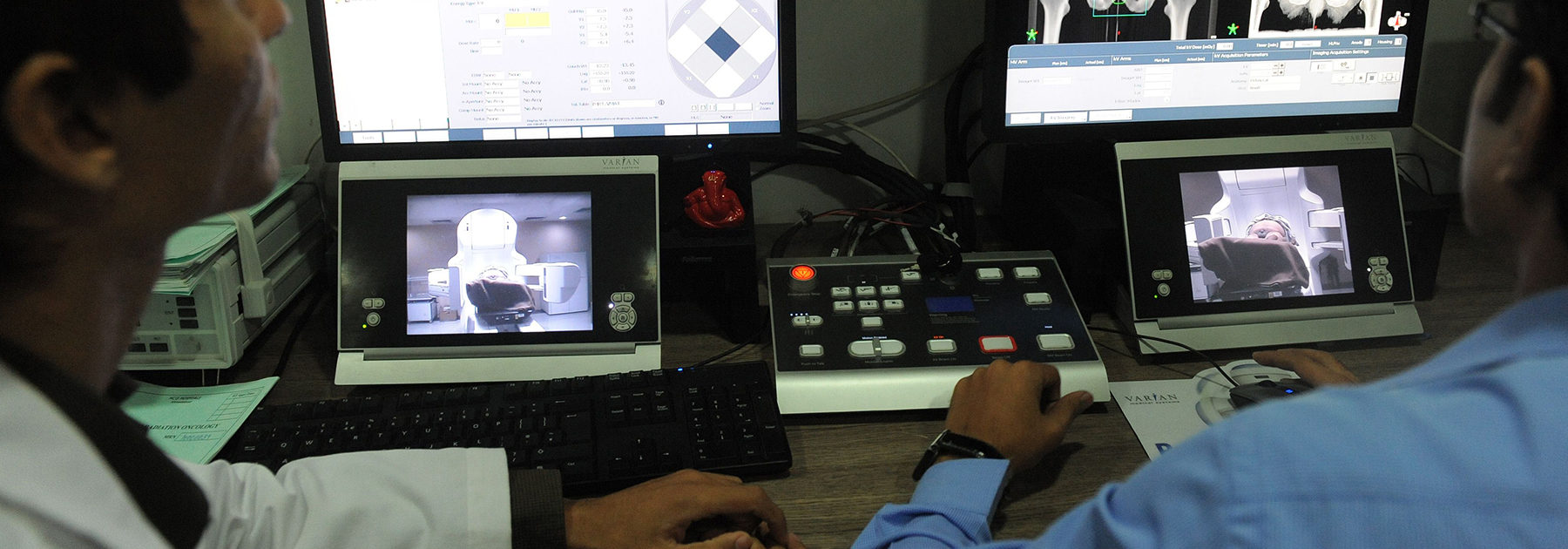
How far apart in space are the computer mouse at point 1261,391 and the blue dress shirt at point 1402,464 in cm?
49

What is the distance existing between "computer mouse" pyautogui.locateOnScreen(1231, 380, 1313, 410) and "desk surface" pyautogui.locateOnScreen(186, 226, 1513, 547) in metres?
0.07

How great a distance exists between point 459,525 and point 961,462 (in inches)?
15.9

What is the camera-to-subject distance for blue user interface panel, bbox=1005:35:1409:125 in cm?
112

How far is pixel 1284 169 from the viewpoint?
3.66 feet

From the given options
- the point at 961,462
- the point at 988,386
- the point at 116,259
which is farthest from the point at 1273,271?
the point at 116,259

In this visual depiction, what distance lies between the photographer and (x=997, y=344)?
1015 millimetres

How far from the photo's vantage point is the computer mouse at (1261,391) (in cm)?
95

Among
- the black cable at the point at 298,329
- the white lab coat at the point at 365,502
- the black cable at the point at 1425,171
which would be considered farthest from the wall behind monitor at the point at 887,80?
the white lab coat at the point at 365,502

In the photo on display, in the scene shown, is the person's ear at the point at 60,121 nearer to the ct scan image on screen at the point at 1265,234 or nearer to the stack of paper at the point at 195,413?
the stack of paper at the point at 195,413

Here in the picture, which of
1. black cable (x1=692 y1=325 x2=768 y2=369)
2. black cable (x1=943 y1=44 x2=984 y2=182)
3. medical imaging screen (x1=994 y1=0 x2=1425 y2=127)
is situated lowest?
black cable (x1=692 y1=325 x2=768 y2=369)

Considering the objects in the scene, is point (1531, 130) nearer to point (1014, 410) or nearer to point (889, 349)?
point (1014, 410)

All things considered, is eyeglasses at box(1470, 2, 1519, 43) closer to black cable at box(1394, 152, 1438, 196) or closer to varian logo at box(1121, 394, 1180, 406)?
varian logo at box(1121, 394, 1180, 406)

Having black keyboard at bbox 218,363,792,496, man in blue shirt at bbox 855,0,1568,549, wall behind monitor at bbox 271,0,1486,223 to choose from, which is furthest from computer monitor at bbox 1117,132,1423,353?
man in blue shirt at bbox 855,0,1568,549

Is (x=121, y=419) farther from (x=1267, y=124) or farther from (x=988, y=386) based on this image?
(x=1267, y=124)
